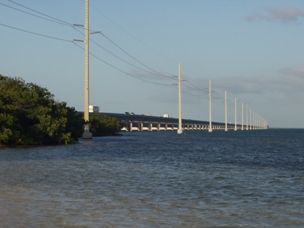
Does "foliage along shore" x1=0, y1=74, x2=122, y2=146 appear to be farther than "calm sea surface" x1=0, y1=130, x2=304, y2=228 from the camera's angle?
Yes

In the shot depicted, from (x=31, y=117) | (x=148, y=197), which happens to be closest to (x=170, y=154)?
(x=31, y=117)

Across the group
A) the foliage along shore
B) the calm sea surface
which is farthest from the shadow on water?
the calm sea surface

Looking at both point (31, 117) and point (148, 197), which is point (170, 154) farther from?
point (148, 197)

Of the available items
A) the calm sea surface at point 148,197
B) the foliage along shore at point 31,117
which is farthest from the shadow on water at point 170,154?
the calm sea surface at point 148,197

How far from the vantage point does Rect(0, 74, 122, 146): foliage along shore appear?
68.9m

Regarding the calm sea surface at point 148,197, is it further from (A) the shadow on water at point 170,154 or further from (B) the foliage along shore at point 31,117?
(B) the foliage along shore at point 31,117

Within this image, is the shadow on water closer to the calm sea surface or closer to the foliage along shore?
the foliage along shore

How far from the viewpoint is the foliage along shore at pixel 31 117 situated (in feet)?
226

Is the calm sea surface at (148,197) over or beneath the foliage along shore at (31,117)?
beneath

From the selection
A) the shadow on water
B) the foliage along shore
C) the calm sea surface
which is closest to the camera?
the calm sea surface

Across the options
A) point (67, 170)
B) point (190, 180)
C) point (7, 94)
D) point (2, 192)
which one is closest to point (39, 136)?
point (7, 94)

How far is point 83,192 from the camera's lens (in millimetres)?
24406

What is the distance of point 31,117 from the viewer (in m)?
73.2

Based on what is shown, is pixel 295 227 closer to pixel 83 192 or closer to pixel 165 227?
pixel 165 227
